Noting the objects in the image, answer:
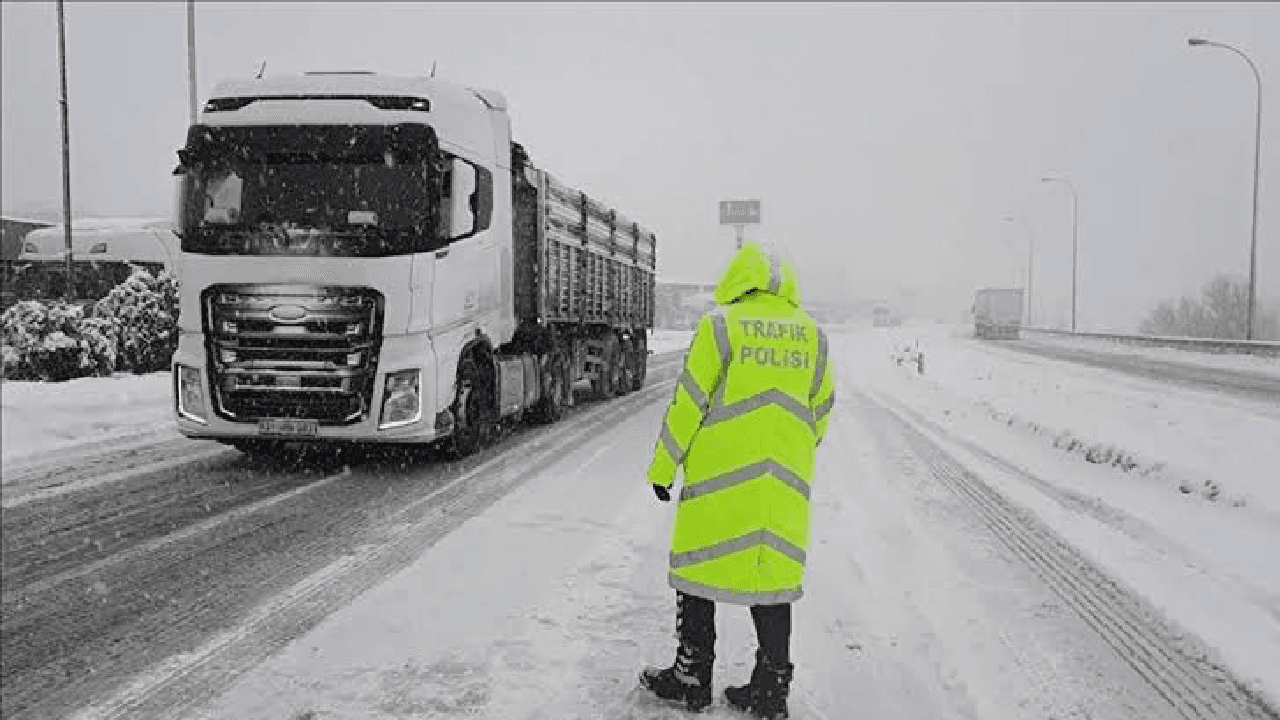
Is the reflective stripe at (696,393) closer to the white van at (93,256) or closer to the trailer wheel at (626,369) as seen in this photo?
the trailer wheel at (626,369)

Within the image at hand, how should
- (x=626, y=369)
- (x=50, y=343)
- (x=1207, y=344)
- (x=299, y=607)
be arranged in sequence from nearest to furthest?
(x=299, y=607)
(x=50, y=343)
(x=626, y=369)
(x=1207, y=344)

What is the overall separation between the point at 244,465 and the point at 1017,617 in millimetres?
7463

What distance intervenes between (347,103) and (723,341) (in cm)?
654

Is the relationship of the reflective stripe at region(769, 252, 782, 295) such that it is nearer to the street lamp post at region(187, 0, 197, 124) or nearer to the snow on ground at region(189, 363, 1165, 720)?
the snow on ground at region(189, 363, 1165, 720)

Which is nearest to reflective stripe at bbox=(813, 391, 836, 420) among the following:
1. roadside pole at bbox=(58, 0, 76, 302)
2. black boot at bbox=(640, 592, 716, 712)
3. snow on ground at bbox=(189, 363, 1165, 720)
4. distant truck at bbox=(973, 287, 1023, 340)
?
black boot at bbox=(640, 592, 716, 712)

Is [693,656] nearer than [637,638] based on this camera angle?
Yes

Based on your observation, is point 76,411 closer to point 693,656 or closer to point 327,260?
point 327,260

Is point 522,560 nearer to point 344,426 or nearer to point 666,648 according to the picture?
point 666,648

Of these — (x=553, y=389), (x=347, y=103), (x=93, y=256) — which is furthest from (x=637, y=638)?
(x=93, y=256)

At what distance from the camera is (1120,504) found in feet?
26.7

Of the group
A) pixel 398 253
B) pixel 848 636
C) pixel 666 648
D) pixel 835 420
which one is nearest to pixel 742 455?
pixel 666 648

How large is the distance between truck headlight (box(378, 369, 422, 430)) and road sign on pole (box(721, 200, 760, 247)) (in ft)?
216

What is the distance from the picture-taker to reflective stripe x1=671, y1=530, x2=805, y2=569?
3.42 m

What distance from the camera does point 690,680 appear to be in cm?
357
